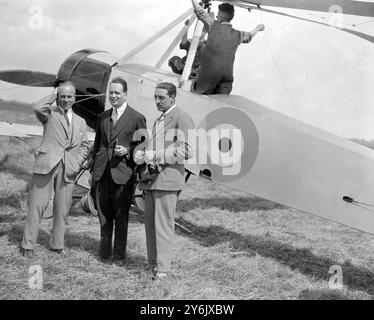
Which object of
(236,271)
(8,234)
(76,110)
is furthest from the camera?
(76,110)

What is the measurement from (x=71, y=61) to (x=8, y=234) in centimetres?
302

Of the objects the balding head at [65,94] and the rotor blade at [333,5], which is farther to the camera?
the rotor blade at [333,5]

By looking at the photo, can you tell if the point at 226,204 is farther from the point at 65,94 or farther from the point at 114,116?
the point at 65,94

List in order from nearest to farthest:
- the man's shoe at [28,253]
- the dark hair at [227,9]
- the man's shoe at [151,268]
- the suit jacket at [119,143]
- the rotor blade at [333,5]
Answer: the man's shoe at [151,268], the suit jacket at [119,143], the man's shoe at [28,253], the rotor blade at [333,5], the dark hair at [227,9]

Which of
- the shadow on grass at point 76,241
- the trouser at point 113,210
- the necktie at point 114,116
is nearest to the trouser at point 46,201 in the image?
the shadow on grass at point 76,241

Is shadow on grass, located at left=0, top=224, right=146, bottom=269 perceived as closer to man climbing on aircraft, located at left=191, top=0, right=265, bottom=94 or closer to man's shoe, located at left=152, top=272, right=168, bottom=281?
man's shoe, located at left=152, top=272, right=168, bottom=281

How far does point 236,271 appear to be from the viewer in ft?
14.2

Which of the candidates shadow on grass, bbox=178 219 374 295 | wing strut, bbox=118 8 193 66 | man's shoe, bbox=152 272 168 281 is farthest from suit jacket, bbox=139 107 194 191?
wing strut, bbox=118 8 193 66

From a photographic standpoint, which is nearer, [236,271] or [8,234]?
[236,271]

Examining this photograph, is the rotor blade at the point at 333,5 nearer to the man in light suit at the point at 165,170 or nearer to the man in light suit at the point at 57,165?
the man in light suit at the point at 165,170

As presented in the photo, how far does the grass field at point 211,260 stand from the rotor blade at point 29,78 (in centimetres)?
175

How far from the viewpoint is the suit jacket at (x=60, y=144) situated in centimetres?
430

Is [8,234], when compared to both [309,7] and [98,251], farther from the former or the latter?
[309,7]
